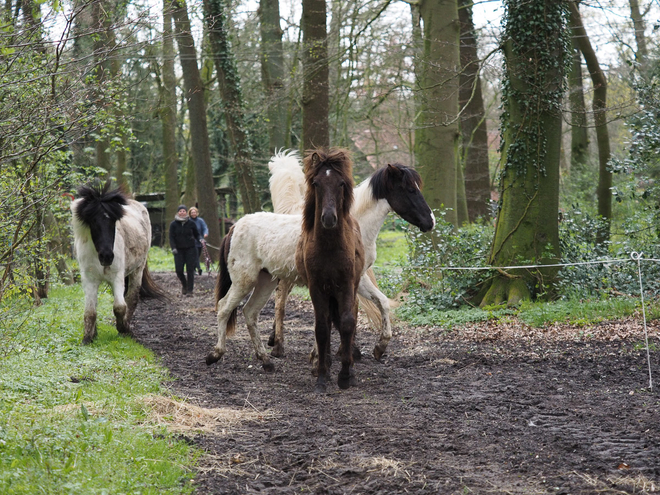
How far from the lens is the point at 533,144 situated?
10.4 m

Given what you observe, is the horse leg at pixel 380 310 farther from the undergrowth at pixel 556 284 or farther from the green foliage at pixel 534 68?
the green foliage at pixel 534 68

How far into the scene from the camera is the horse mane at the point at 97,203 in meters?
8.75

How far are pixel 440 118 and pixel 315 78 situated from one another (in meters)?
2.96

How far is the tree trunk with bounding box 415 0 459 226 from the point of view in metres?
13.1

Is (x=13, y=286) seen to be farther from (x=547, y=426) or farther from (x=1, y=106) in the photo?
(x=547, y=426)

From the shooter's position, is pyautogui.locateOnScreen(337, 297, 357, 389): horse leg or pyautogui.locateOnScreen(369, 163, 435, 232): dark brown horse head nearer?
pyautogui.locateOnScreen(337, 297, 357, 389): horse leg

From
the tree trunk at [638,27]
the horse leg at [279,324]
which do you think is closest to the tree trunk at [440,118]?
the tree trunk at [638,27]

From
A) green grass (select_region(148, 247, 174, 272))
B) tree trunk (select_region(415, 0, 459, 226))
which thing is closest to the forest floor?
tree trunk (select_region(415, 0, 459, 226))

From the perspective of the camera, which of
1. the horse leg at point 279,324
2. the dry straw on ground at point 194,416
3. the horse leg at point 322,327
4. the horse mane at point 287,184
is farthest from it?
the horse mane at point 287,184

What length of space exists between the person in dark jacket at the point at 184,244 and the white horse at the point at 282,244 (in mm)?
7746

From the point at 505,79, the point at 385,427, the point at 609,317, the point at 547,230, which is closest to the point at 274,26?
the point at 505,79

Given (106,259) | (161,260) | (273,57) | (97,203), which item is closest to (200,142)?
(273,57)

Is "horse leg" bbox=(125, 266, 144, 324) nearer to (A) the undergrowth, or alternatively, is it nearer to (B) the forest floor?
(B) the forest floor

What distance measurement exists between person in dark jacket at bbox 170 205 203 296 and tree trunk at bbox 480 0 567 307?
8.14 metres
